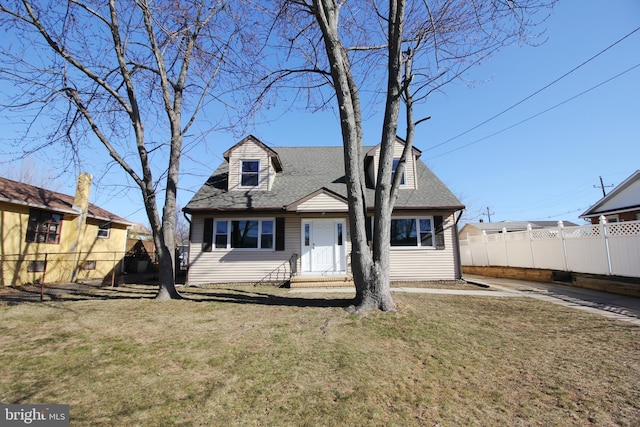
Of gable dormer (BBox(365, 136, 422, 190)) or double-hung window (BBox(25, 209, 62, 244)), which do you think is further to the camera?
gable dormer (BBox(365, 136, 422, 190))

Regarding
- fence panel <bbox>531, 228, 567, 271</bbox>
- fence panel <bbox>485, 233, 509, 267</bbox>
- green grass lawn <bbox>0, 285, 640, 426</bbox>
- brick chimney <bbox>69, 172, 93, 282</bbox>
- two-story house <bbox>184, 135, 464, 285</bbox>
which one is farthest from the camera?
fence panel <bbox>485, 233, 509, 267</bbox>

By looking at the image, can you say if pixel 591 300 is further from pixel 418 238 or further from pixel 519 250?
pixel 519 250

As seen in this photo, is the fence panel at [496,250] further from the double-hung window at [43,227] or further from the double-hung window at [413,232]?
the double-hung window at [43,227]

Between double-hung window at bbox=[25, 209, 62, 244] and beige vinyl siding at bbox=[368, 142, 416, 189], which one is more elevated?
beige vinyl siding at bbox=[368, 142, 416, 189]

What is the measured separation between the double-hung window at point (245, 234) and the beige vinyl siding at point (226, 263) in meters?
0.23

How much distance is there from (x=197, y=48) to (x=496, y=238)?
15883 mm

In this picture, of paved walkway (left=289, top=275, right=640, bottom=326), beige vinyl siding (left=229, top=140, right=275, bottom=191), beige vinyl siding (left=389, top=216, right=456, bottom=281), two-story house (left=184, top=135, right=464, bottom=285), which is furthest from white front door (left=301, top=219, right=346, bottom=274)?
beige vinyl siding (left=229, top=140, right=275, bottom=191)

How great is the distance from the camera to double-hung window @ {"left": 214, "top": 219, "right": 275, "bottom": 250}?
11602 millimetres

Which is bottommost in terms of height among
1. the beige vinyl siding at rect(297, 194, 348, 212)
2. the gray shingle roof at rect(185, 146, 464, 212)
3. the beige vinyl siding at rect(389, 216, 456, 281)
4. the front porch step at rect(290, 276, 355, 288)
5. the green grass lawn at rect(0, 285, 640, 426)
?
the green grass lawn at rect(0, 285, 640, 426)

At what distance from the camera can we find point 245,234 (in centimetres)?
1171

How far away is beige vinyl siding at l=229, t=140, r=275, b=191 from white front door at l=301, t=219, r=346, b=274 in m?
2.65

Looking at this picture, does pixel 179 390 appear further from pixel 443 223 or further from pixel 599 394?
pixel 443 223

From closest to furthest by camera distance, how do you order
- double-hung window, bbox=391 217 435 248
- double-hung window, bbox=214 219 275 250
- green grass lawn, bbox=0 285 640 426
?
green grass lawn, bbox=0 285 640 426 < double-hung window, bbox=214 219 275 250 < double-hung window, bbox=391 217 435 248

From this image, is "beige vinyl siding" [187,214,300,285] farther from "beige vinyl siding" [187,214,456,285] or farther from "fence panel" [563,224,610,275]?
"fence panel" [563,224,610,275]
